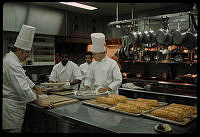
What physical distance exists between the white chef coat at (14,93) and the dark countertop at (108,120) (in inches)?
8.0

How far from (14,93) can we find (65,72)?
224cm

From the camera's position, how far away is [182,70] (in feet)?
16.5

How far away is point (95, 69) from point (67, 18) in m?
2.50

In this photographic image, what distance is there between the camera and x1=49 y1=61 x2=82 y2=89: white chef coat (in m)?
4.56

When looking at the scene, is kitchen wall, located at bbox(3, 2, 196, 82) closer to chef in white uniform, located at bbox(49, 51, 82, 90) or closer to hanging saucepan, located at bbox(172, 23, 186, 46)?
chef in white uniform, located at bbox(49, 51, 82, 90)

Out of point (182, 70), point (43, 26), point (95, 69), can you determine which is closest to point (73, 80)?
point (95, 69)

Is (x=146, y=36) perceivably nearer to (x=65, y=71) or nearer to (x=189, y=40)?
(x=189, y=40)

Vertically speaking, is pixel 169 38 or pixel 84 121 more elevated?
pixel 169 38

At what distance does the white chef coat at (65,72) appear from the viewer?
15.0ft

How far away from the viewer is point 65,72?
4.61 metres

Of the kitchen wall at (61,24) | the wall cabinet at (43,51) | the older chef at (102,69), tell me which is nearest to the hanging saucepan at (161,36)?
the older chef at (102,69)

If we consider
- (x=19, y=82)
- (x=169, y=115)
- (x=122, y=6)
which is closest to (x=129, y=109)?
(x=169, y=115)

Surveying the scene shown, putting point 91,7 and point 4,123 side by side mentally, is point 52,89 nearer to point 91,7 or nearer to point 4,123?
point 4,123

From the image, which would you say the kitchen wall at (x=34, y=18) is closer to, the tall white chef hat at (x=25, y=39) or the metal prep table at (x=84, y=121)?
the tall white chef hat at (x=25, y=39)
